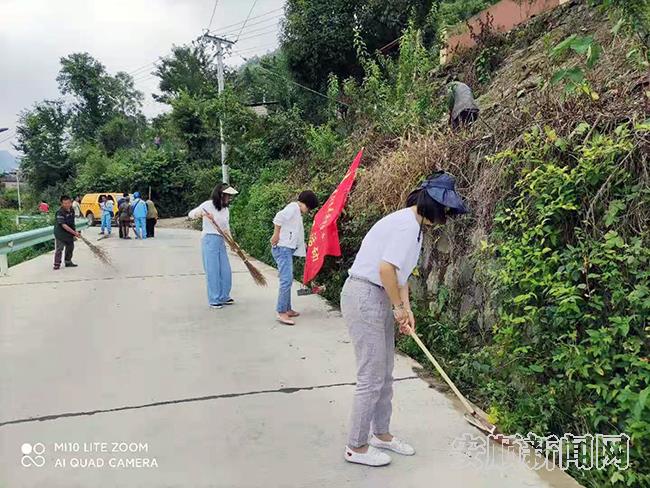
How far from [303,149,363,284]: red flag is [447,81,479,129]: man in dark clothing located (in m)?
1.22

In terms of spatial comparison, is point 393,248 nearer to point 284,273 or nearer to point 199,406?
point 199,406

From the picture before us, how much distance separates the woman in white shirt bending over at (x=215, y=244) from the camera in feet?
22.3

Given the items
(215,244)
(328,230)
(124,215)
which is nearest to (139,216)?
(124,215)

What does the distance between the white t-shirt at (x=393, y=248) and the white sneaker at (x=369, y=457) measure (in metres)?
1.01

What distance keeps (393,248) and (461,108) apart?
4102mm

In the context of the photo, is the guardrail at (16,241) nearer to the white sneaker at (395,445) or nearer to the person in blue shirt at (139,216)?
the person in blue shirt at (139,216)

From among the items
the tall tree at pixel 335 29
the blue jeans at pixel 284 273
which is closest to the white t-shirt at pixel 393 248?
the blue jeans at pixel 284 273

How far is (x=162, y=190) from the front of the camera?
104 ft

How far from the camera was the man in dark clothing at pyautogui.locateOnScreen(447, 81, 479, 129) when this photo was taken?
20.2 feet

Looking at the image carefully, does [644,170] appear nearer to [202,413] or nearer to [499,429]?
[499,429]

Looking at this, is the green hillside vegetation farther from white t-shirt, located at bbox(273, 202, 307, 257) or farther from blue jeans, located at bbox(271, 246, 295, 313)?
blue jeans, located at bbox(271, 246, 295, 313)

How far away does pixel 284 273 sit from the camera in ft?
19.7

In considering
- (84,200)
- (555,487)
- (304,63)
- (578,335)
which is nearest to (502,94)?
(578,335)

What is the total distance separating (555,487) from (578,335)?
0.85 m
